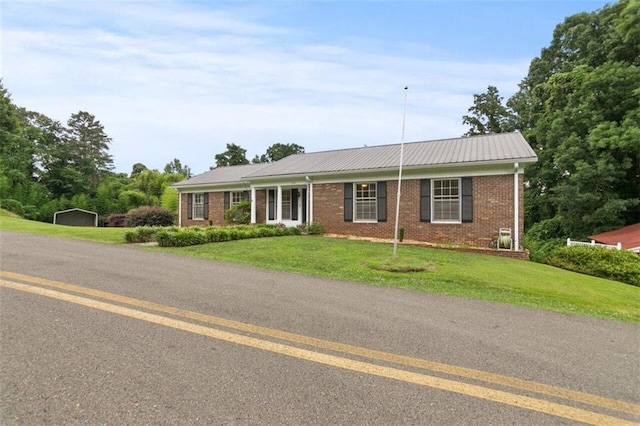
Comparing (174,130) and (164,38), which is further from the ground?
(174,130)

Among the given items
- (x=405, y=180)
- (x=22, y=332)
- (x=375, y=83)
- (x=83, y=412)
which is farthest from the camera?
(x=375, y=83)

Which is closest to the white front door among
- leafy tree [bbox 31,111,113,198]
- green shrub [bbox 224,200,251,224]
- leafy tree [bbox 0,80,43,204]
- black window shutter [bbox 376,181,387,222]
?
green shrub [bbox 224,200,251,224]

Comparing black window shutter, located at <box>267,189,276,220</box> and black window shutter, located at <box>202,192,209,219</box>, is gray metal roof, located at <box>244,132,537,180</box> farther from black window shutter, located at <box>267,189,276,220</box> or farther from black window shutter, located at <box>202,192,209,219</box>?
black window shutter, located at <box>202,192,209,219</box>

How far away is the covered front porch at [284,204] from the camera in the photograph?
18.3 m

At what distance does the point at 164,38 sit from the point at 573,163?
69.2 ft

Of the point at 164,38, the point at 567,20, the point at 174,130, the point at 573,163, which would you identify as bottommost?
the point at 573,163

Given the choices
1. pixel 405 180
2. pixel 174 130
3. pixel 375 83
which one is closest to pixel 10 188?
pixel 174 130

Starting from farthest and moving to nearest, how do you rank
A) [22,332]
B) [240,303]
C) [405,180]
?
1. [405,180]
2. [240,303]
3. [22,332]

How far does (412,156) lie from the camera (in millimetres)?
15883

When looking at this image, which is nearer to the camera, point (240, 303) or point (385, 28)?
point (240, 303)

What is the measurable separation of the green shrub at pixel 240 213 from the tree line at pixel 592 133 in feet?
57.7

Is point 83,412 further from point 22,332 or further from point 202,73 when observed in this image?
point 202,73

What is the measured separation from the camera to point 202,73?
51.7 ft

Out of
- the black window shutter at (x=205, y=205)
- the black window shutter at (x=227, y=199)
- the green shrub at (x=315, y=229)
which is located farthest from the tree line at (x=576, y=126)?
the black window shutter at (x=227, y=199)
